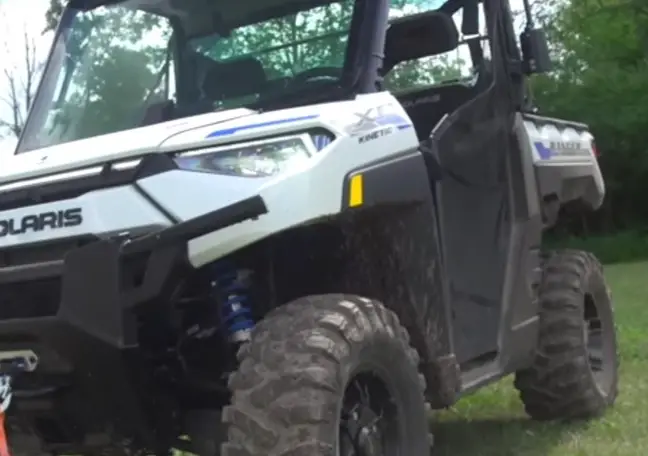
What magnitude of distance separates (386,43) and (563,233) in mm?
30789

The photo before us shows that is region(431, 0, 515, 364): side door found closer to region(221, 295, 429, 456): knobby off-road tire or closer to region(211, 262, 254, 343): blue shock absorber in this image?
region(221, 295, 429, 456): knobby off-road tire

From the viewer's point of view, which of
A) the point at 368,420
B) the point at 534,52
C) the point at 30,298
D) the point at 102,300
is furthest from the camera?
the point at 534,52

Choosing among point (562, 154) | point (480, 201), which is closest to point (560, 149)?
point (562, 154)

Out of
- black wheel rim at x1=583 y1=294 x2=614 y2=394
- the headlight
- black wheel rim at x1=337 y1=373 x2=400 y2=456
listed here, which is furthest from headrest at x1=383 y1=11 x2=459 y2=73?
black wheel rim at x1=583 y1=294 x2=614 y2=394

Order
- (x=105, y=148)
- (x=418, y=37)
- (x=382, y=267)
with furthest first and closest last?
(x=418, y=37)
(x=382, y=267)
(x=105, y=148)

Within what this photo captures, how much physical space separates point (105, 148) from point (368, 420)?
131cm

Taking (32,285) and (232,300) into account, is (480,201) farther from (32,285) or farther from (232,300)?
(32,285)

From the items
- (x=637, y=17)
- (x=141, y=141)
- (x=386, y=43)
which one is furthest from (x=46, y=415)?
(x=637, y=17)

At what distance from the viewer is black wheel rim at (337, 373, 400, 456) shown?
3.99m

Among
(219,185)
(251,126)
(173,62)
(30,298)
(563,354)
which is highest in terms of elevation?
(173,62)

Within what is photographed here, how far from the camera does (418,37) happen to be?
486 cm

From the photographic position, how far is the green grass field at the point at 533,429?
5.68 metres

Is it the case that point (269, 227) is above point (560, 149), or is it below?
above

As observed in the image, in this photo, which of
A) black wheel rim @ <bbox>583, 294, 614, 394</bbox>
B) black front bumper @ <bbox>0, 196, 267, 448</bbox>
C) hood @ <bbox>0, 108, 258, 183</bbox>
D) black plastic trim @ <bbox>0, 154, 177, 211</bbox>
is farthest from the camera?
black wheel rim @ <bbox>583, 294, 614, 394</bbox>
